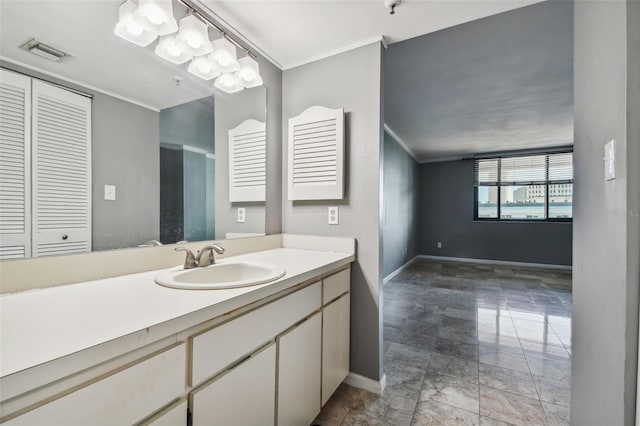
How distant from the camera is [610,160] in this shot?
71 cm

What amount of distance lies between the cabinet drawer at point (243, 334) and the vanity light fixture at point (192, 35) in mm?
1354

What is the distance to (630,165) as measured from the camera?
0.62 m

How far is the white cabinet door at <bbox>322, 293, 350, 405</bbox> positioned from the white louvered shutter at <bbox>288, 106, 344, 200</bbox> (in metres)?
0.71

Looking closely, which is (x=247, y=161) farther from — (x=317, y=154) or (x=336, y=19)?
(x=336, y=19)

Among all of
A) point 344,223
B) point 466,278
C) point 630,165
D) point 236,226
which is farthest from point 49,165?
point 466,278

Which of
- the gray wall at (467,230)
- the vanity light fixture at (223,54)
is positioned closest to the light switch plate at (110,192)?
the vanity light fixture at (223,54)

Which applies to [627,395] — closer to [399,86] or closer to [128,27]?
[128,27]

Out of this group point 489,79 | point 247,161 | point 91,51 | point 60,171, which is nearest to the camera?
point 60,171

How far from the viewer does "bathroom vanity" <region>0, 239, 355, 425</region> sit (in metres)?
0.53

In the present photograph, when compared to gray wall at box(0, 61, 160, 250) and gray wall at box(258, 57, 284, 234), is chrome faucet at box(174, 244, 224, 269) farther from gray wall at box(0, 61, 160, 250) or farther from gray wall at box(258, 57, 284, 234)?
gray wall at box(258, 57, 284, 234)

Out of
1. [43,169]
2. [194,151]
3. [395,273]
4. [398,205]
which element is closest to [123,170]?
[43,169]

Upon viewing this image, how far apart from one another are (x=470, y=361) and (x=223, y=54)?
2749 mm

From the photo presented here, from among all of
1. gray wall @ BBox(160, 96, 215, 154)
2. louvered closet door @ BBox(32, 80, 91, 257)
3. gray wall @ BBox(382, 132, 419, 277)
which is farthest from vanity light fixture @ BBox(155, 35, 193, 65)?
gray wall @ BBox(382, 132, 419, 277)

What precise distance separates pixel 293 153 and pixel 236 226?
0.66 m
